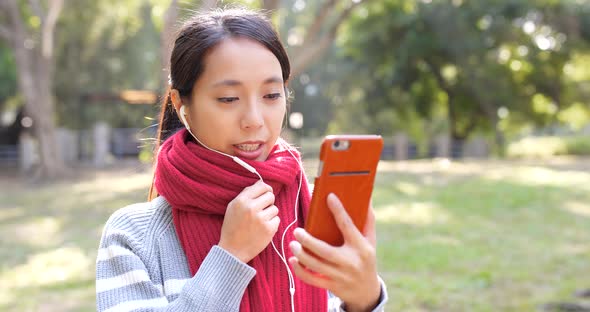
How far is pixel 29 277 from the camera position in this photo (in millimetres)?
5738

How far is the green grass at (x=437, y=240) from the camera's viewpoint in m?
5.04

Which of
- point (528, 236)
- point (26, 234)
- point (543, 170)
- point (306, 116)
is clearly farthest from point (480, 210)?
point (306, 116)

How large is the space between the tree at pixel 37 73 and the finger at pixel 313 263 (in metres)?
12.4

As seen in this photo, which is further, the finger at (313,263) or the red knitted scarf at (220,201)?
the red knitted scarf at (220,201)

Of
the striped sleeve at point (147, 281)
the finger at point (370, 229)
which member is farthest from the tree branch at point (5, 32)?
the finger at point (370, 229)

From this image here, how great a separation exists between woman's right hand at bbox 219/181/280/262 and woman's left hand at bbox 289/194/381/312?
132mm

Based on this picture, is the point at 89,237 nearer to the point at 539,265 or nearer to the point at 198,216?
the point at 539,265

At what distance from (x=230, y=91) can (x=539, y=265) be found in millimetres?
5193

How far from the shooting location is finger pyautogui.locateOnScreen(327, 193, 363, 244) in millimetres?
1063

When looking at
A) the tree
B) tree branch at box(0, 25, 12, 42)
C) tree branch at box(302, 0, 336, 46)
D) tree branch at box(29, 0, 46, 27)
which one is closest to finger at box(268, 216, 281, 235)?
tree branch at box(302, 0, 336, 46)

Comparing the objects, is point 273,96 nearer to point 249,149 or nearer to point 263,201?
point 249,149

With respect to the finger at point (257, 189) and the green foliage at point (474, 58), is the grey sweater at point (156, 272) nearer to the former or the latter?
the finger at point (257, 189)

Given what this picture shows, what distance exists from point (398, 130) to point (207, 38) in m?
20.6

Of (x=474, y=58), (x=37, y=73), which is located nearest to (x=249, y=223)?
(x=37, y=73)
